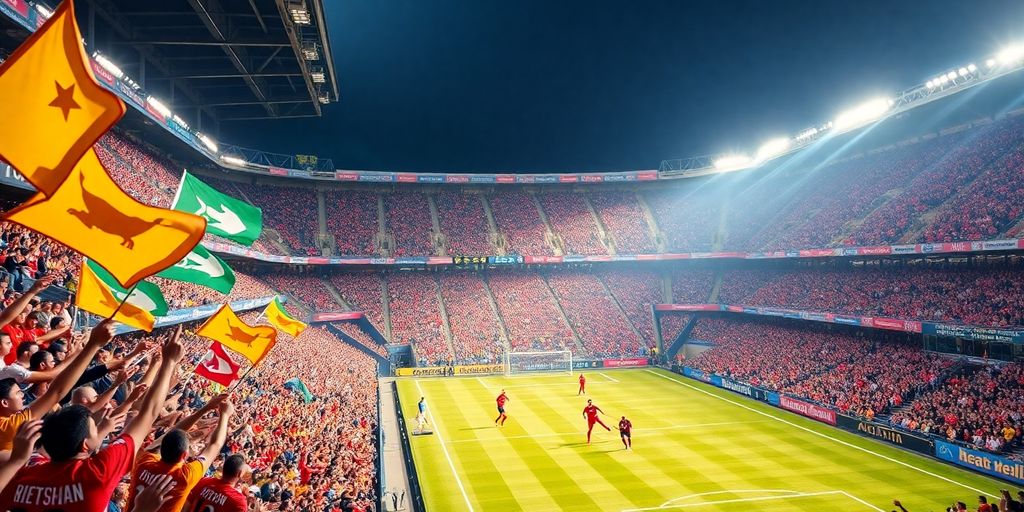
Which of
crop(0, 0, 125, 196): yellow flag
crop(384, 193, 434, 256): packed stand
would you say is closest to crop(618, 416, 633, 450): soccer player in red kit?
crop(0, 0, 125, 196): yellow flag

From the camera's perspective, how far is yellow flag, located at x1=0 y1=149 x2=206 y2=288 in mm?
5336

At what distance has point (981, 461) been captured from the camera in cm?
2198

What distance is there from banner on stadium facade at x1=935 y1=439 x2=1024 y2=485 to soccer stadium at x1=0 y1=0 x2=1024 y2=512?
0.45 ft

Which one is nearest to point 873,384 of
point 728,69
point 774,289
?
point 774,289

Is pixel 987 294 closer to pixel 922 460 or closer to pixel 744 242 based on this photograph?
pixel 922 460

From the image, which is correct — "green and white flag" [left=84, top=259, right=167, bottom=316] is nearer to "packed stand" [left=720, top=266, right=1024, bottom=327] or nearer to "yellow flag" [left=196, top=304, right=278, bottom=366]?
"yellow flag" [left=196, top=304, right=278, bottom=366]

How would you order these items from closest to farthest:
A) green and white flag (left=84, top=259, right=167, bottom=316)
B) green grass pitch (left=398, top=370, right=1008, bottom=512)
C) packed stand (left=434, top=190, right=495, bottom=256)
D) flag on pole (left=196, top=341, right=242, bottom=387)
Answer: green and white flag (left=84, top=259, right=167, bottom=316), flag on pole (left=196, top=341, right=242, bottom=387), green grass pitch (left=398, top=370, right=1008, bottom=512), packed stand (left=434, top=190, right=495, bottom=256)

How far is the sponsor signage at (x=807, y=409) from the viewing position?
97.8 ft

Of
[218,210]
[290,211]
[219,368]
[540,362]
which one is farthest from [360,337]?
[218,210]

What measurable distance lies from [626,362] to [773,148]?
1075 inches

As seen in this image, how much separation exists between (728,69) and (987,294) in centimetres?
2923

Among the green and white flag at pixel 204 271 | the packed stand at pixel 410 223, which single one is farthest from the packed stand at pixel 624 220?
the green and white flag at pixel 204 271

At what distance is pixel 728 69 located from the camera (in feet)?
167

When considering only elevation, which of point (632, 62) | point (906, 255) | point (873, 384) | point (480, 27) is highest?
point (480, 27)
